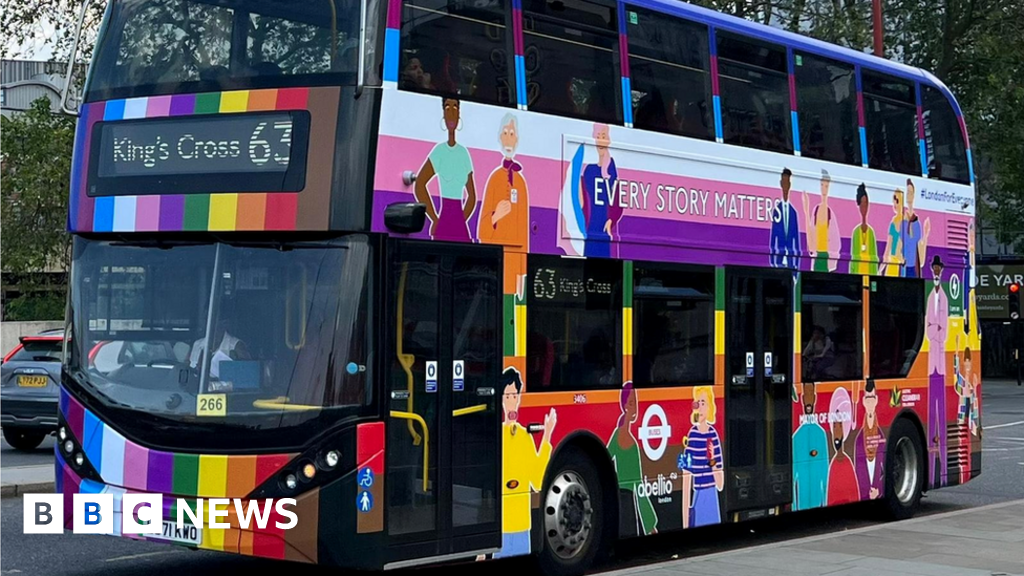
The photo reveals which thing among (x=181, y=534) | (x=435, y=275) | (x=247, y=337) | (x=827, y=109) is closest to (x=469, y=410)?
(x=435, y=275)

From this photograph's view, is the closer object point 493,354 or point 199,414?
point 199,414

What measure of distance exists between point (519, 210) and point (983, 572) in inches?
169

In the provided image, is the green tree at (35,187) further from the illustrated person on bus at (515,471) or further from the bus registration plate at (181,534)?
the bus registration plate at (181,534)

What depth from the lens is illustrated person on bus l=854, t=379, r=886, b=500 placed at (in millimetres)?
14945

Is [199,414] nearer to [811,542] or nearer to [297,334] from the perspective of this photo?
[297,334]

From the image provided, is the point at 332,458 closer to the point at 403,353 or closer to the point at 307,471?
Result: the point at 307,471

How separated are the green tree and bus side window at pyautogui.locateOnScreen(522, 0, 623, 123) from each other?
29.1m

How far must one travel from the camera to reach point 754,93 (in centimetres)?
1353

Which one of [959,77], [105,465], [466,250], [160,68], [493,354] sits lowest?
[105,465]

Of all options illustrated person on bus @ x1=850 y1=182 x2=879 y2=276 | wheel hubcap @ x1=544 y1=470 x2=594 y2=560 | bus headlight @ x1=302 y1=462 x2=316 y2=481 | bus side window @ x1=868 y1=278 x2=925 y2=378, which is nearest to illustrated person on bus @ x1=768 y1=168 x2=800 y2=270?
illustrated person on bus @ x1=850 y1=182 x2=879 y2=276

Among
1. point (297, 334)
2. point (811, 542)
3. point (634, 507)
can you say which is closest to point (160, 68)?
point (297, 334)

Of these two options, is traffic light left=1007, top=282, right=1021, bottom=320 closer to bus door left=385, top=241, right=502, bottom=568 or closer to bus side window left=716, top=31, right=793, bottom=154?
bus side window left=716, top=31, right=793, bottom=154

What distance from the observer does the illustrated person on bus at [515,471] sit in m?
10.4

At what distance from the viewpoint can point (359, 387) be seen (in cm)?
932
